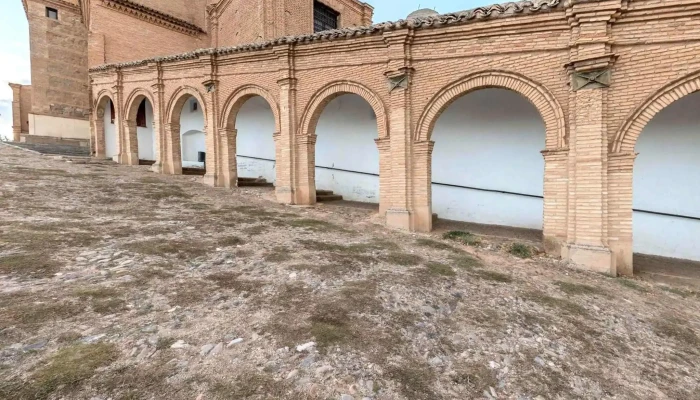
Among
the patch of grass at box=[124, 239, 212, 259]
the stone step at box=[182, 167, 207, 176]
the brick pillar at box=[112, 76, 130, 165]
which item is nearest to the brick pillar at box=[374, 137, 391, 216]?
the patch of grass at box=[124, 239, 212, 259]

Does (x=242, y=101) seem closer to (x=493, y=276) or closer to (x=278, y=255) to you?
(x=278, y=255)

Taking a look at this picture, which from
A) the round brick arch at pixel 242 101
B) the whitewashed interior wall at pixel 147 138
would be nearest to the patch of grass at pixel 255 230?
the round brick arch at pixel 242 101

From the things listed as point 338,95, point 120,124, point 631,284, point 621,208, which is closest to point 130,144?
point 120,124

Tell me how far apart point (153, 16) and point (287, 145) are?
13.2m

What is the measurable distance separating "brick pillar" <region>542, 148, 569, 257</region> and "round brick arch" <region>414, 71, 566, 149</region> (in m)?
0.27

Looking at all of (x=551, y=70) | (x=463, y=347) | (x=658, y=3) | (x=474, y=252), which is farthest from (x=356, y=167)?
(x=463, y=347)

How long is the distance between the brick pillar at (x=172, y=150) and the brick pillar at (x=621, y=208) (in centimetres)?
1403

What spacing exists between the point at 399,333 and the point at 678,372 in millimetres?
2787

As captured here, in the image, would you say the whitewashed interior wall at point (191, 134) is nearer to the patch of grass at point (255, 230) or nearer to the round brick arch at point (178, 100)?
the round brick arch at point (178, 100)

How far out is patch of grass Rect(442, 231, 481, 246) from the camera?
25.5 ft

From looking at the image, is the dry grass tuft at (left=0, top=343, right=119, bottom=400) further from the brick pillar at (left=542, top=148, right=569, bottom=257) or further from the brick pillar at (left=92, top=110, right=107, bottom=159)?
the brick pillar at (left=92, top=110, right=107, bottom=159)

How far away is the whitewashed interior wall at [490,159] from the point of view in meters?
9.48

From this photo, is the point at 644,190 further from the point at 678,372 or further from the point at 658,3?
the point at 678,372

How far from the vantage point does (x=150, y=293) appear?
3.97 meters
